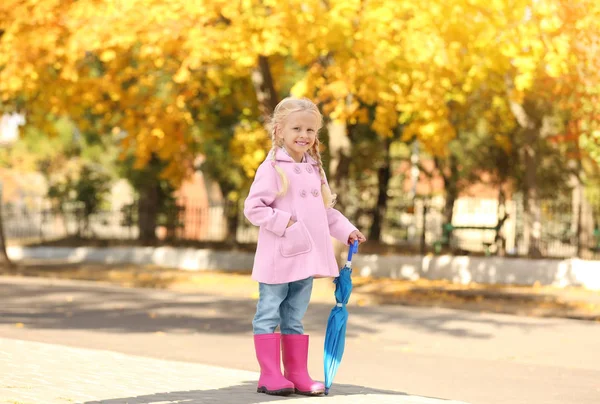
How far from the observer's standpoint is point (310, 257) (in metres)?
7.21

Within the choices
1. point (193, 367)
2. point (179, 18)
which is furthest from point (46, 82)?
point (193, 367)

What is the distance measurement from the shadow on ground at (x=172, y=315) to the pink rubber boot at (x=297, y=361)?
18.6 ft

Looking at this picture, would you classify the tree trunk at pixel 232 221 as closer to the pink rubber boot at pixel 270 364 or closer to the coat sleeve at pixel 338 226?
the coat sleeve at pixel 338 226

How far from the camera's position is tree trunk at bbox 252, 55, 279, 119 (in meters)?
22.0

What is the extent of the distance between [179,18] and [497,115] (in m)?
14.1

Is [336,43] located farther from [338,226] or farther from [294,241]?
[294,241]

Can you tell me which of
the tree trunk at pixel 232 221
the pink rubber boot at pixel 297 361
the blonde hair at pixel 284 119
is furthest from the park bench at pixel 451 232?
the pink rubber boot at pixel 297 361

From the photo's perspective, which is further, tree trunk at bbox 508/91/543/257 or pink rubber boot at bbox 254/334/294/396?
tree trunk at bbox 508/91/543/257

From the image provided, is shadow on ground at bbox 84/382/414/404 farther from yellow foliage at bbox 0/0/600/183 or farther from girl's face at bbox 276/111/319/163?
yellow foliage at bbox 0/0/600/183

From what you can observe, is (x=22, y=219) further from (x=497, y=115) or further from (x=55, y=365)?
(x=55, y=365)

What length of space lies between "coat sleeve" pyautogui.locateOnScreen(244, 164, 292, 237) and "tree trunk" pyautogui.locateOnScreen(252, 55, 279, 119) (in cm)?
1472

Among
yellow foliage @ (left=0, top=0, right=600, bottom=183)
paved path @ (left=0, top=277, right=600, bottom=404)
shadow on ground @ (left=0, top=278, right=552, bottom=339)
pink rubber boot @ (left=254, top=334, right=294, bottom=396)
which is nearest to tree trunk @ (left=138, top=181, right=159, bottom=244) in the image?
yellow foliage @ (left=0, top=0, right=600, bottom=183)

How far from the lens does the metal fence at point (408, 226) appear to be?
25172 mm

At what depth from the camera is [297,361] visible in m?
7.36
